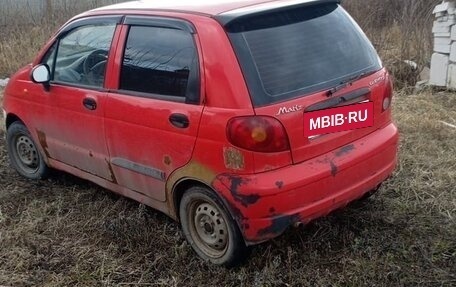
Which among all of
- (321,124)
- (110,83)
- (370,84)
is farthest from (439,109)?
(110,83)

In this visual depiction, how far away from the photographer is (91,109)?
11.7 feet

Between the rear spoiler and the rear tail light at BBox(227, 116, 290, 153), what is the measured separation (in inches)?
21.4

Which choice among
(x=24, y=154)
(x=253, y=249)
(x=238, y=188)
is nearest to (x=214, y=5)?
(x=238, y=188)

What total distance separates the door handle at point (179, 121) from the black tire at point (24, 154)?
6.31ft

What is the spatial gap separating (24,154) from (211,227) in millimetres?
2324

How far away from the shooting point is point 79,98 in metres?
3.67

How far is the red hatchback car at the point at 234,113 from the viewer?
107 inches

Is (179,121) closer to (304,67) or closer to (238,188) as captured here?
(238,188)

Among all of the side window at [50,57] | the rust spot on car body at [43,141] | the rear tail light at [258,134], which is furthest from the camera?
the rust spot on car body at [43,141]

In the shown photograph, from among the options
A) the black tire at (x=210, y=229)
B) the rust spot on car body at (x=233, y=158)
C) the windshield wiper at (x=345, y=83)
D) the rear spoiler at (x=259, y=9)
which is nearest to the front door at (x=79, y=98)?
the black tire at (x=210, y=229)

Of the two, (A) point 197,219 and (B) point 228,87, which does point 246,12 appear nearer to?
(B) point 228,87

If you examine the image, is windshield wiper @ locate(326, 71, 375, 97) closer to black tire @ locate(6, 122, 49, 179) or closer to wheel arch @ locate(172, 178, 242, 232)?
wheel arch @ locate(172, 178, 242, 232)

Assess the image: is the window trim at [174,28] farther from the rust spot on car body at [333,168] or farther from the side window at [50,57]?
the side window at [50,57]

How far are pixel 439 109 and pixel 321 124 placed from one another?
3.65 meters
